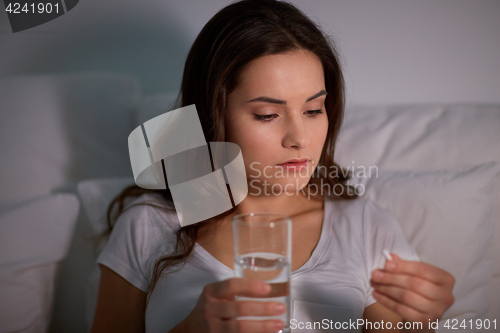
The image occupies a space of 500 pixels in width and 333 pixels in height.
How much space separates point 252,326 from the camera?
606 mm

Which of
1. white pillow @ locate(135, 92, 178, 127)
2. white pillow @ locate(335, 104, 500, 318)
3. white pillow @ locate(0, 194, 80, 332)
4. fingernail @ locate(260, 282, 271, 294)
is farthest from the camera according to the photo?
white pillow @ locate(135, 92, 178, 127)

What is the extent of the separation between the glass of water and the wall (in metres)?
0.77

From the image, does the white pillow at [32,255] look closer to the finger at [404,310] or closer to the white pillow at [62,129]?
the white pillow at [62,129]

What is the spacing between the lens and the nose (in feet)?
2.75

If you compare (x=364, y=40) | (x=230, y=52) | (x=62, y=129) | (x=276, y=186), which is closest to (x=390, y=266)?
(x=276, y=186)

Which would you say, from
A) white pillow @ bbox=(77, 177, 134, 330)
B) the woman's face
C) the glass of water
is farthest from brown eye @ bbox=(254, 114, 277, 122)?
white pillow @ bbox=(77, 177, 134, 330)

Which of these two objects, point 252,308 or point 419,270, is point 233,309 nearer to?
point 252,308

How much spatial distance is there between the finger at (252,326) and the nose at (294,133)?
382mm

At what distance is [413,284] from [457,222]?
0.38 m

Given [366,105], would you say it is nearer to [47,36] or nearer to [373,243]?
[373,243]

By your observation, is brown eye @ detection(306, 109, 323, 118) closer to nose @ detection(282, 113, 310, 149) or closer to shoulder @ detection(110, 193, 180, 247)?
nose @ detection(282, 113, 310, 149)

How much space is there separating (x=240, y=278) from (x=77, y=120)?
0.87 meters

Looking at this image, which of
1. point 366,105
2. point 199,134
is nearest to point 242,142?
point 199,134

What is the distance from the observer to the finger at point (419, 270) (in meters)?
0.71
